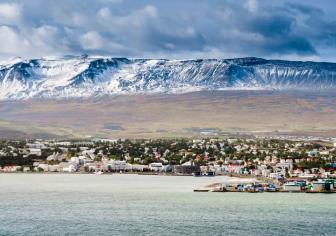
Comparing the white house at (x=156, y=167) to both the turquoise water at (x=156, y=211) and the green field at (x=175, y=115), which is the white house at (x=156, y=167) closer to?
the turquoise water at (x=156, y=211)

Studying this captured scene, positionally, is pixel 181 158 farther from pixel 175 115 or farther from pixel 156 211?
pixel 175 115

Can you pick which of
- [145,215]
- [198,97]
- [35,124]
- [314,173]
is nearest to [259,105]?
[198,97]

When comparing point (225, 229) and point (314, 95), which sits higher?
point (314, 95)

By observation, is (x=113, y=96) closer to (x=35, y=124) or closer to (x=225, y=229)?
(x=35, y=124)

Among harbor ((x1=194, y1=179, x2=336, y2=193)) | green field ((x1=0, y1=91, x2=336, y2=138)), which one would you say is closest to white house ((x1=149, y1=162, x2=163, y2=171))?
harbor ((x1=194, y1=179, x2=336, y2=193))

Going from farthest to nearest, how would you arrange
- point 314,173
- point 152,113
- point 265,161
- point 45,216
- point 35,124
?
point 152,113
point 35,124
point 265,161
point 314,173
point 45,216

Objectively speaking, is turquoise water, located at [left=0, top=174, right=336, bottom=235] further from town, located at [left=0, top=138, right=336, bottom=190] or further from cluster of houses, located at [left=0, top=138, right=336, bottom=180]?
cluster of houses, located at [left=0, top=138, right=336, bottom=180]

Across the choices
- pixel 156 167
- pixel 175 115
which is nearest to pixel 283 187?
pixel 156 167
